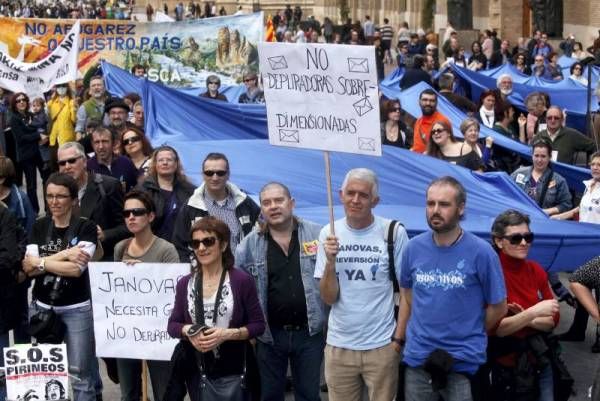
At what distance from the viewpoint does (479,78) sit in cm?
1909

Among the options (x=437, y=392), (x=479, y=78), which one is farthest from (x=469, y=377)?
(x=479, y=78)

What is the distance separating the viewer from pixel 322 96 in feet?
23.0

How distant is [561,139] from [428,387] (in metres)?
6.60

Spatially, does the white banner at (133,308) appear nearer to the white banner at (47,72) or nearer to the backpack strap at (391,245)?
the backpack strap at (391,245)

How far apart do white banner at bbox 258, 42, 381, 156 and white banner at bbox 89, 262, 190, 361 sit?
1.08 metres

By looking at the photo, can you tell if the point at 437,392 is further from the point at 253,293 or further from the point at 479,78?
the point at 479,78

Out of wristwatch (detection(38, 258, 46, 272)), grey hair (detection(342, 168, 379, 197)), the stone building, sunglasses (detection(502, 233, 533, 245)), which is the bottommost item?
the stone building

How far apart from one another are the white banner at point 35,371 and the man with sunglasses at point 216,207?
4.00 ft

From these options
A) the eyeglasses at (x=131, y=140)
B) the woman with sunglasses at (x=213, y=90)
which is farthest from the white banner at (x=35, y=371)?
the woman with sunglasses at (x=213, y=90)

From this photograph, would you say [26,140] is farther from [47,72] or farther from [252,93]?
[252,93]

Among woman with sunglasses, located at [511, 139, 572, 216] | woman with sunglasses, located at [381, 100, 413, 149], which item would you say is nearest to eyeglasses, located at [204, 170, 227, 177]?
woman with sunglasses, located at [511, 139, 572, 216]

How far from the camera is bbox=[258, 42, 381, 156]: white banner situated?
6.86 metres

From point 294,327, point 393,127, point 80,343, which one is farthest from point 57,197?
point 393,127

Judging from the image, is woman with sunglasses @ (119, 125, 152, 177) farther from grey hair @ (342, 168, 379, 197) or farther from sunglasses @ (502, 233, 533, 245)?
sunglasses @ (502, 233, 533, 245)
